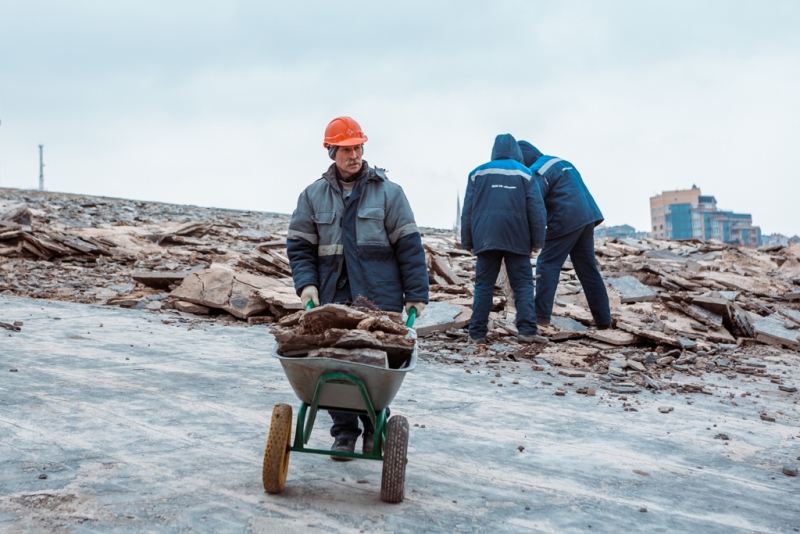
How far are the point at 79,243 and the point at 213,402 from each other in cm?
862

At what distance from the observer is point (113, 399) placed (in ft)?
14.9

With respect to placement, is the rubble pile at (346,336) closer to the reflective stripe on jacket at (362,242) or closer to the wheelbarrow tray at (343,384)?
the wheelbarrow tray at (343,384)

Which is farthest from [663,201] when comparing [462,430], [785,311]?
[462,430]

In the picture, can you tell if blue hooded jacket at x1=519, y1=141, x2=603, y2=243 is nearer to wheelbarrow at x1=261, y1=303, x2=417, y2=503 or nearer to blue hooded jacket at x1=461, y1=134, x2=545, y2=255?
blue hooded jacket at x1=461, y1=134, x2=545, y2=255

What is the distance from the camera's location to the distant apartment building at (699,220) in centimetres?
9512

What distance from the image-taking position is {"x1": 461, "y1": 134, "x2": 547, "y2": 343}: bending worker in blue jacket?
281 inches

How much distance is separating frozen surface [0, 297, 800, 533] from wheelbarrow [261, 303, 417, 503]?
0.48 feet

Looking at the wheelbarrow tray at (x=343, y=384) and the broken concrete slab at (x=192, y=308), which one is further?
the broken concrete slab at (x=192, y=308)

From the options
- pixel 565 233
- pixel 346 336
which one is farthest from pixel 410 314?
pixel 565 233

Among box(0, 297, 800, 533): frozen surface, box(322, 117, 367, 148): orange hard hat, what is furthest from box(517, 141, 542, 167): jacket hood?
box(322, 117, 367, 148): orange hard hat

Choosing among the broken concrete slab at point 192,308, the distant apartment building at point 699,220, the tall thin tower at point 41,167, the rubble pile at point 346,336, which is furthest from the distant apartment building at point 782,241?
the tall thin tower at point 41,167

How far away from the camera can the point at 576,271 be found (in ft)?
25.9

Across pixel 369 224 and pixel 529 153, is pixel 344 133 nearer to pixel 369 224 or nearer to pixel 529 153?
pixel 369 224

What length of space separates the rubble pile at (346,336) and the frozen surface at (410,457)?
26.5 inches
